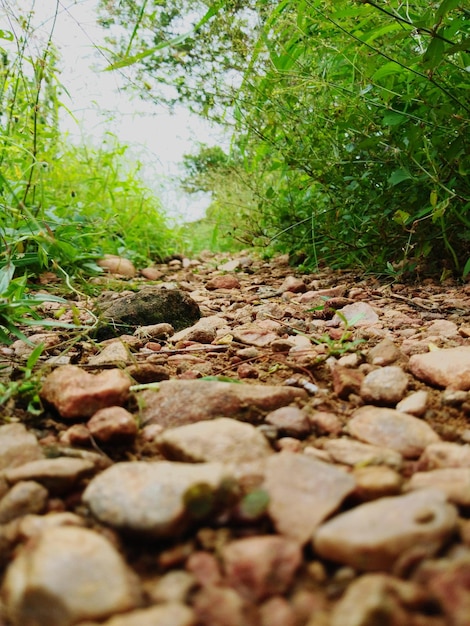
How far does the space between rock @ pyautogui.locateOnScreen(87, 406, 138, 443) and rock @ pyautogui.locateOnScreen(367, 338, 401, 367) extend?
641 millimetres

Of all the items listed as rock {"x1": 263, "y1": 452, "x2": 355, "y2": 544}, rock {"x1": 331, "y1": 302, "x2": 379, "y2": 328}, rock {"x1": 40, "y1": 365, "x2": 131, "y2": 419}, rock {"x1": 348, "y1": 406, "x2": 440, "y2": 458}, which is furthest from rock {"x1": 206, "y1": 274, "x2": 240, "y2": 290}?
rock {"x1": 263, "y1": 452, "x2": 355, "y2": 544}

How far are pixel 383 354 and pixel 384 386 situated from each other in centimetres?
22

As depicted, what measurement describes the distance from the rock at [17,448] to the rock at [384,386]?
0.65 m

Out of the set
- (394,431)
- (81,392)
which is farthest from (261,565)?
(81,392)

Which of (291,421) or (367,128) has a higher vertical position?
(367,128)

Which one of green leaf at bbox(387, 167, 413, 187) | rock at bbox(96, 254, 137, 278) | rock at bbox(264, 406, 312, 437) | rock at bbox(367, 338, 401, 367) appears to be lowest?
rock at bbox(264, 406, 312, 437)

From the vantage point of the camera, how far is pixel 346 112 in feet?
7.29

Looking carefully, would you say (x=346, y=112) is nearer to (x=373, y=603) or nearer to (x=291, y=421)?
(x=291, y=421)

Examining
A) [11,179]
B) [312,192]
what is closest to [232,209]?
[312,192]

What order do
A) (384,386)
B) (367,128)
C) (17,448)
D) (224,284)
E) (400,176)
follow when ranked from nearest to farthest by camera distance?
1. (17,448)
2. (384,386)
3. (400,176)
4. (367,128)
5. (224,284)

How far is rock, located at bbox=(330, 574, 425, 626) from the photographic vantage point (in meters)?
0.50

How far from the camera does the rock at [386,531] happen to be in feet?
1.86

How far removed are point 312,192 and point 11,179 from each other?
4.92 ft

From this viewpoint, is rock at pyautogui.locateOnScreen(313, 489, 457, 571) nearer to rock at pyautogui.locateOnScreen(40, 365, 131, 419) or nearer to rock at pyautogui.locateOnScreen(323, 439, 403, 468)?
rock at pyautogui.locateOnScreen(323, 439, 403, 468)
